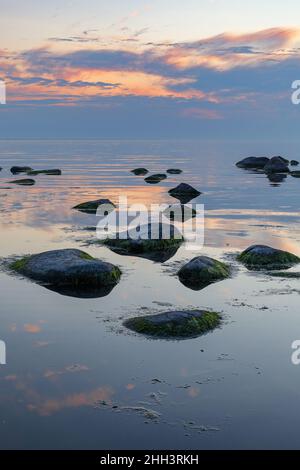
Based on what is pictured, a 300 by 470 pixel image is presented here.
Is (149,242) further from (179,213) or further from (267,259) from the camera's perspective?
(179,213)

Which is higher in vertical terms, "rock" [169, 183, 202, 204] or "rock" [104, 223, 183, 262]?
"rock" [104, 223, 183, 262]

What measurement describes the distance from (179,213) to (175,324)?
22.9 meters

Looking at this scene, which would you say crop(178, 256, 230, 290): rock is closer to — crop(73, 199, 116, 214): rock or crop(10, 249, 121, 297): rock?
crop(10, 249, 121, 297): rock

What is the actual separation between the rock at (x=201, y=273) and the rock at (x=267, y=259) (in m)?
2.05

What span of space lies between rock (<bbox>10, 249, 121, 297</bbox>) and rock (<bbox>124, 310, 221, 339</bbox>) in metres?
3.33

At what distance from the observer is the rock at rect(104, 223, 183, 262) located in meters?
23.0

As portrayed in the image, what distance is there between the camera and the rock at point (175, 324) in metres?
13.3

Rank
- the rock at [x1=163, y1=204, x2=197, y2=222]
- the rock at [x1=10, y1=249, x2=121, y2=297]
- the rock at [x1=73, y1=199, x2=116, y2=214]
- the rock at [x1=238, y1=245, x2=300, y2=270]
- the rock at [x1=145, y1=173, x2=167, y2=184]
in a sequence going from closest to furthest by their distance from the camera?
1. the rock at [x1=10, y1=249, x2=121, y2=297]
2. the rock at [x1=238, y1=245, x2=300, y2=270]
3. the rock at [x1=163, y1=204, x2=197, y2=222]
4. the rock at [x1=73, y1=199, x2=116, y2=214]
5. the rock at [x1=145, y1=173, x2=167, y2=184]

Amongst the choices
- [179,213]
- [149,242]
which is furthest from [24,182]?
[149,242]

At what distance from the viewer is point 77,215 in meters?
34.9

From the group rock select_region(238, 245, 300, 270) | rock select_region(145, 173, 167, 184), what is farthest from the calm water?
rock select_region(145, 173, 167, 184)

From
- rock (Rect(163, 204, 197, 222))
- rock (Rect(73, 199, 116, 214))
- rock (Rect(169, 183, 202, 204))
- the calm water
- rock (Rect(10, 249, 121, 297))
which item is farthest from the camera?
rock (Rect(169, 183, 202, 204))

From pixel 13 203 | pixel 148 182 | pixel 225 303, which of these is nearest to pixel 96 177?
pixel 148 182
